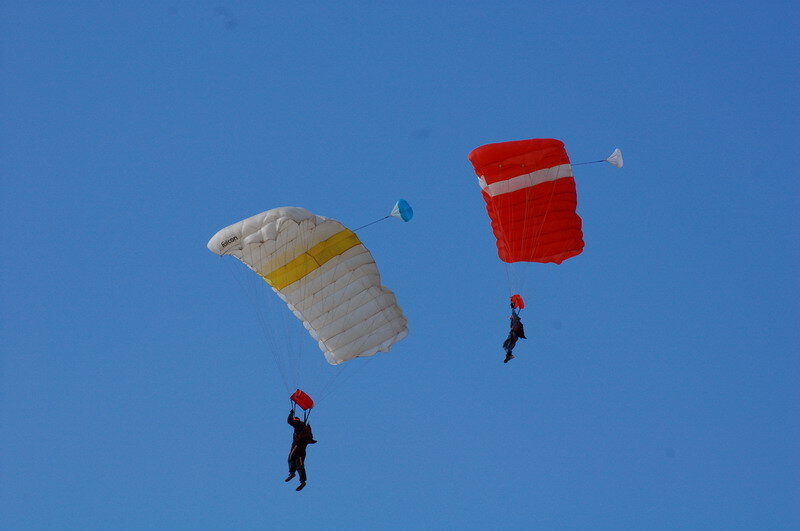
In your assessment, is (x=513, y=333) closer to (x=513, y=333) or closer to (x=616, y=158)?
(x=513, y=333)

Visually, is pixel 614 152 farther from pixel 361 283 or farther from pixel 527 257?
pixel 361 283

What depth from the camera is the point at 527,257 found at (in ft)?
80.4

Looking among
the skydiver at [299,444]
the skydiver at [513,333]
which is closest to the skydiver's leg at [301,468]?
the skydiver at [299,444]

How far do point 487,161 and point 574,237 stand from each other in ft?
7.10

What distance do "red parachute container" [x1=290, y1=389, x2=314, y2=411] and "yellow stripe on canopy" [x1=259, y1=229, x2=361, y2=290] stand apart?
6.14 feet

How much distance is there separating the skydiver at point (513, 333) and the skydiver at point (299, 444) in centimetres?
393

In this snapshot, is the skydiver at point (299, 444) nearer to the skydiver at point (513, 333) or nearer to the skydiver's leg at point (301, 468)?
the skydiver's leg at point (301, 468)

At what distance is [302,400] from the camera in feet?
72.6

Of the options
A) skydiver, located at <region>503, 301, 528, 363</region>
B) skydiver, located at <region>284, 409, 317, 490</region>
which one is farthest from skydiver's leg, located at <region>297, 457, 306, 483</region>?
skydiver, located at <region>503, 301, 528, 363</region>

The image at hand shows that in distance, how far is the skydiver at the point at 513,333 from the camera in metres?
24.1

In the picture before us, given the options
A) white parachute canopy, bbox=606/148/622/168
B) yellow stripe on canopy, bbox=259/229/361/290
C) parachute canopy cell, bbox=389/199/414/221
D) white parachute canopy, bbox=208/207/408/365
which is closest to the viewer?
parachute canopy cell, bbox=389/199/414/221

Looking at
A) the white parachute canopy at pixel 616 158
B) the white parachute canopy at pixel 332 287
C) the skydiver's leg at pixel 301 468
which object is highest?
the white parachute canopy at pixel 616 158

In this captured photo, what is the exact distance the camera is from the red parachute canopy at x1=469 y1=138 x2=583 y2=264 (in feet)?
78.9

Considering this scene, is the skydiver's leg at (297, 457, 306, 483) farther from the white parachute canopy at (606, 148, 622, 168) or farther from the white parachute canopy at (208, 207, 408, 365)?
the white parachute canopy at (606, 148, 622, 168)
